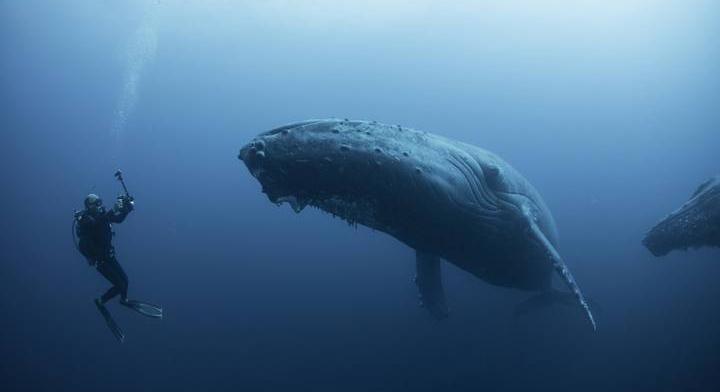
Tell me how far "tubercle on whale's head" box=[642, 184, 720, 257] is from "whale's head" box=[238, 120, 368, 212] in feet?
24.6

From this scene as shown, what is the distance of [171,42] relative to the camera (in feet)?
316

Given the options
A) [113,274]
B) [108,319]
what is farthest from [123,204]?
[108,319]

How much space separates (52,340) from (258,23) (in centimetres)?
8083

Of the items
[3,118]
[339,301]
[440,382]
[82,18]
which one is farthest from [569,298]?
[3,118]

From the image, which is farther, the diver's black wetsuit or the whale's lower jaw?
the diver's black wetsuit

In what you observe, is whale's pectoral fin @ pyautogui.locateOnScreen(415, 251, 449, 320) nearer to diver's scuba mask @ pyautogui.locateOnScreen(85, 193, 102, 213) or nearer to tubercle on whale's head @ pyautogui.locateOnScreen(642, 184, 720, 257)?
tubercle on whale's head @ pyautogui.locateOnScreen(642, 184, 720, 257)

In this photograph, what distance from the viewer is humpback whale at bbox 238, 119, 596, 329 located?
4.72 m

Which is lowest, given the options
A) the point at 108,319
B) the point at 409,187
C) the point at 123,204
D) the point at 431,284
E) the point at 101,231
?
the point at 108,319

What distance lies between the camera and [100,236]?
31.9 feet

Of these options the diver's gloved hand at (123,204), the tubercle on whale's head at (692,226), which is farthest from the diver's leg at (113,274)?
the tubercle on whale's head at (692,226)

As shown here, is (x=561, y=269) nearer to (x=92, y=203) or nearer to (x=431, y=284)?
(x=431, y=284)

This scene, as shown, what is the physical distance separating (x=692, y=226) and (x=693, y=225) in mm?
27

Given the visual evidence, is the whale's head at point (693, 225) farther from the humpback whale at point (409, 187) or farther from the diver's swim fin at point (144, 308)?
the diver's swim fin at point (144, 308)

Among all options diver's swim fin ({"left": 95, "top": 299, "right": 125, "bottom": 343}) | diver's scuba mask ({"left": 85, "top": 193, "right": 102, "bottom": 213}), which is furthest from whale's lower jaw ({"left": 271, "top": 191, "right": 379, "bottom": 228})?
diver's swim fin ({"left": 95, "top": 299, "right": 125, "bottom": 343})
